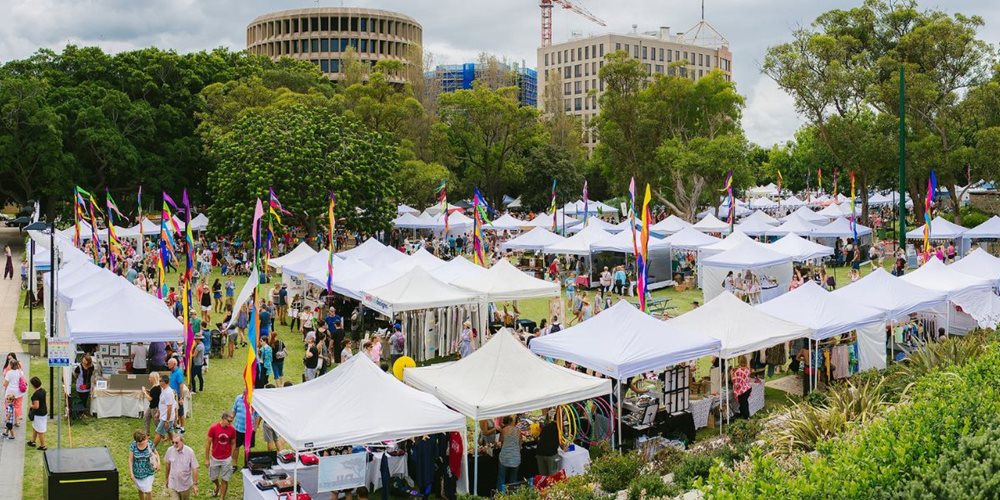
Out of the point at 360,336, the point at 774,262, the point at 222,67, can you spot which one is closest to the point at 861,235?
the point at 774,262

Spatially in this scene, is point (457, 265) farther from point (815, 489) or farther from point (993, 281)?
point (815, 489)

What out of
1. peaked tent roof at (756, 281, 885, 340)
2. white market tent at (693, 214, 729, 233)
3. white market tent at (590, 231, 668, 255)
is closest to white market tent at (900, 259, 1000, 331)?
peaked tent roof at (756, 281, 885, 340)

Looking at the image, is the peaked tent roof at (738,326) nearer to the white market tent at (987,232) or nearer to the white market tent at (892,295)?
the white market tent at (892,295)

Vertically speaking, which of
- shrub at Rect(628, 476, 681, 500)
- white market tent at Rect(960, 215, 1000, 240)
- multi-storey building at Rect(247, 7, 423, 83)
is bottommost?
shrub at Rect(628, 476, 681, 500)

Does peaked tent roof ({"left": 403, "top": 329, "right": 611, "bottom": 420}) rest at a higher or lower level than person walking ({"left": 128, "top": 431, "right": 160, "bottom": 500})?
higher

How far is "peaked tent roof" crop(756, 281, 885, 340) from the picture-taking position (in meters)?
18.0

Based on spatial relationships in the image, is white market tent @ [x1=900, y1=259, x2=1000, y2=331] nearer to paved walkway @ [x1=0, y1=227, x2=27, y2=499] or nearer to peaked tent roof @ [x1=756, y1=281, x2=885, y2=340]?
peaked tent roof @ [x1=756, y1=281, x2=885, y2=340]

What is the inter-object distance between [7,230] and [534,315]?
47606 mm

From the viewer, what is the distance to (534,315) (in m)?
29.3

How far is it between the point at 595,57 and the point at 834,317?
126338mm

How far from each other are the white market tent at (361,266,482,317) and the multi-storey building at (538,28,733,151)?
383ft

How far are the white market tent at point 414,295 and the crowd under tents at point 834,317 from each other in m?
7.30

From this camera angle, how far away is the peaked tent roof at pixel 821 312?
18.0 m

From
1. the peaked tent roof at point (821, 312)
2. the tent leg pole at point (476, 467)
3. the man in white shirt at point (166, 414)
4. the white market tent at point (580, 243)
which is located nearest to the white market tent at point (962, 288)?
the peaked tent roof at point (821, 312)
